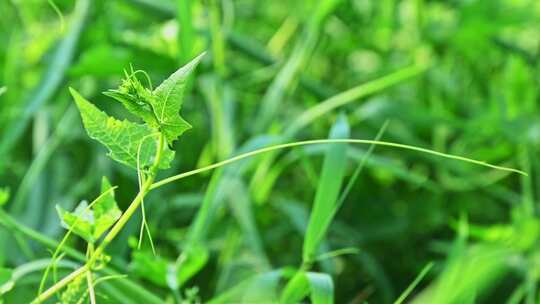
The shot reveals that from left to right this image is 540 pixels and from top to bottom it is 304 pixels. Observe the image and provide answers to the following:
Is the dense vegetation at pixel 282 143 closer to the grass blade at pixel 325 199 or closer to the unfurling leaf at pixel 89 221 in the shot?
the grass blade at pixel 325 199

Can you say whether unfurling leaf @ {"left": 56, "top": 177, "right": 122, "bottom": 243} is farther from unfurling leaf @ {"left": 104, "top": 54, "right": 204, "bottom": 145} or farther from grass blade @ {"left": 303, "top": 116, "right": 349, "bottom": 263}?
grass blade @ {"left": 303, "top": 116, "right": 349, "bottom": 263}

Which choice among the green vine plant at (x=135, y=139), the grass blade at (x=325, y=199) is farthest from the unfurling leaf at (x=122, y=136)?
the grass blade at (x=325, y=199)

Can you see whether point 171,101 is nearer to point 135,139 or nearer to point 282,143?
point 135,139

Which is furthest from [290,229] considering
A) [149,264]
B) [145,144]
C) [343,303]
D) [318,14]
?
[145,144]

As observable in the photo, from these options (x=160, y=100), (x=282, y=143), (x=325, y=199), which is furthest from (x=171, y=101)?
(x=282, y=143)

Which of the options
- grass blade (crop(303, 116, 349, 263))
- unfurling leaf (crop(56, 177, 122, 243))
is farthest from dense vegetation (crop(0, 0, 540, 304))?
unfurling leaf (crop(56, 177, 122, 243))

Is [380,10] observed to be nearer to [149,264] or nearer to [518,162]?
[518,162]

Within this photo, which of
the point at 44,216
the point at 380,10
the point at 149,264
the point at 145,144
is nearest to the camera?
the point at 145,144
